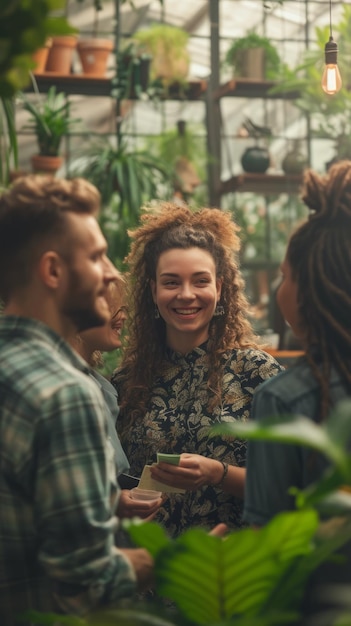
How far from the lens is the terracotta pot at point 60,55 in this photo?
7.89 m

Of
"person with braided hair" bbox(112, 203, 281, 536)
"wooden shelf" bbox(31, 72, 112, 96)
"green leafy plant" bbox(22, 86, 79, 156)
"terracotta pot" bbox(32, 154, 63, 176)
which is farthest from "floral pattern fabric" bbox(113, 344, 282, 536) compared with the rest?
"wooden shelf" bbox(31, 72, 112, 96)

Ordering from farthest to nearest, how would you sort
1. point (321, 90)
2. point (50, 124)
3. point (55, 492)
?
point (321, 90)
point (50, 124)
point (55, 492)

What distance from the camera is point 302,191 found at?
2111 mm

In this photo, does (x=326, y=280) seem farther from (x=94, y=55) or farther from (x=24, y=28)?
(x=94, y=55)

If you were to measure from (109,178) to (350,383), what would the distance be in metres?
5.62

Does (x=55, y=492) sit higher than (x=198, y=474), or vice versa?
(x=55, y=492)

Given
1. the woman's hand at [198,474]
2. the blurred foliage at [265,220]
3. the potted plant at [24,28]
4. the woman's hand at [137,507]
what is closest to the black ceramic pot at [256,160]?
the blurred foliage at [265,220]

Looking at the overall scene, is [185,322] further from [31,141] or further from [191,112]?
[31,141]

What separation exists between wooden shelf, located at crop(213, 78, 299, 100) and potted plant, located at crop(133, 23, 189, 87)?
0.41 m

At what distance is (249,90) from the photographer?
28.4 feet

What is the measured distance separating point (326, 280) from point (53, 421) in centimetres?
51

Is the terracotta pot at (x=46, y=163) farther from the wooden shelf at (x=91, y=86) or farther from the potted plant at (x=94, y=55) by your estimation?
the potted plant at (x=94, y=55)

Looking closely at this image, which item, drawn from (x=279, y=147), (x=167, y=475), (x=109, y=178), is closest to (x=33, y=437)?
(x=167, y=475)

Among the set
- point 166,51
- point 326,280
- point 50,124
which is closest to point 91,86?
point 166,51
